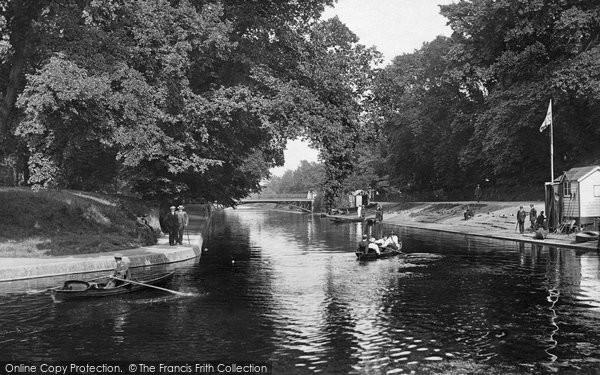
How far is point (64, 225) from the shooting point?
29.9m

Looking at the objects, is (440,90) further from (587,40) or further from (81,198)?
(81,198)

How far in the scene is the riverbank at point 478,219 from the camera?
1379 inches

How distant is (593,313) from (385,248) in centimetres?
1435

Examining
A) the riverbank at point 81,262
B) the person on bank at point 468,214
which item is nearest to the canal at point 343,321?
the riverbank at point 81,262

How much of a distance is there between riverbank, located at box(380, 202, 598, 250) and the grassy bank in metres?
23.1

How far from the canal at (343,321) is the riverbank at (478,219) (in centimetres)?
1209

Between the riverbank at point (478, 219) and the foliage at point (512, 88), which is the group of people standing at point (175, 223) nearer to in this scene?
the foliage at point (512, 88)

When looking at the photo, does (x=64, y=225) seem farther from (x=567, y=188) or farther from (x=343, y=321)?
(x=567, y=188)

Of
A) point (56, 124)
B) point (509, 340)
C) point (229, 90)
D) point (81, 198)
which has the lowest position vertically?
point (509, 340)

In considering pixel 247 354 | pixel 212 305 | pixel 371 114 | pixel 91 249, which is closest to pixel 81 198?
pixel 91 249

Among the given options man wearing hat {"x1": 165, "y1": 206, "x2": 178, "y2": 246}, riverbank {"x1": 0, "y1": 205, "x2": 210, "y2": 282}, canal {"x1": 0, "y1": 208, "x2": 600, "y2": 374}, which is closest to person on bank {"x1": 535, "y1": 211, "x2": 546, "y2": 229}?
canal {"x1": 0, "y1": 208, "x2": 600, "y2": 374}

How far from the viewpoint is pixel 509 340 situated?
38.0 ft

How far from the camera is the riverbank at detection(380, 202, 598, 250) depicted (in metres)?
35.0

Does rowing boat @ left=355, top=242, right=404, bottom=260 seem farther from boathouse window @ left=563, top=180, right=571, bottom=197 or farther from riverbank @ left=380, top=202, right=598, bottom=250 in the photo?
boathouse window @ left=563, top=180, right=571, bottom=197
